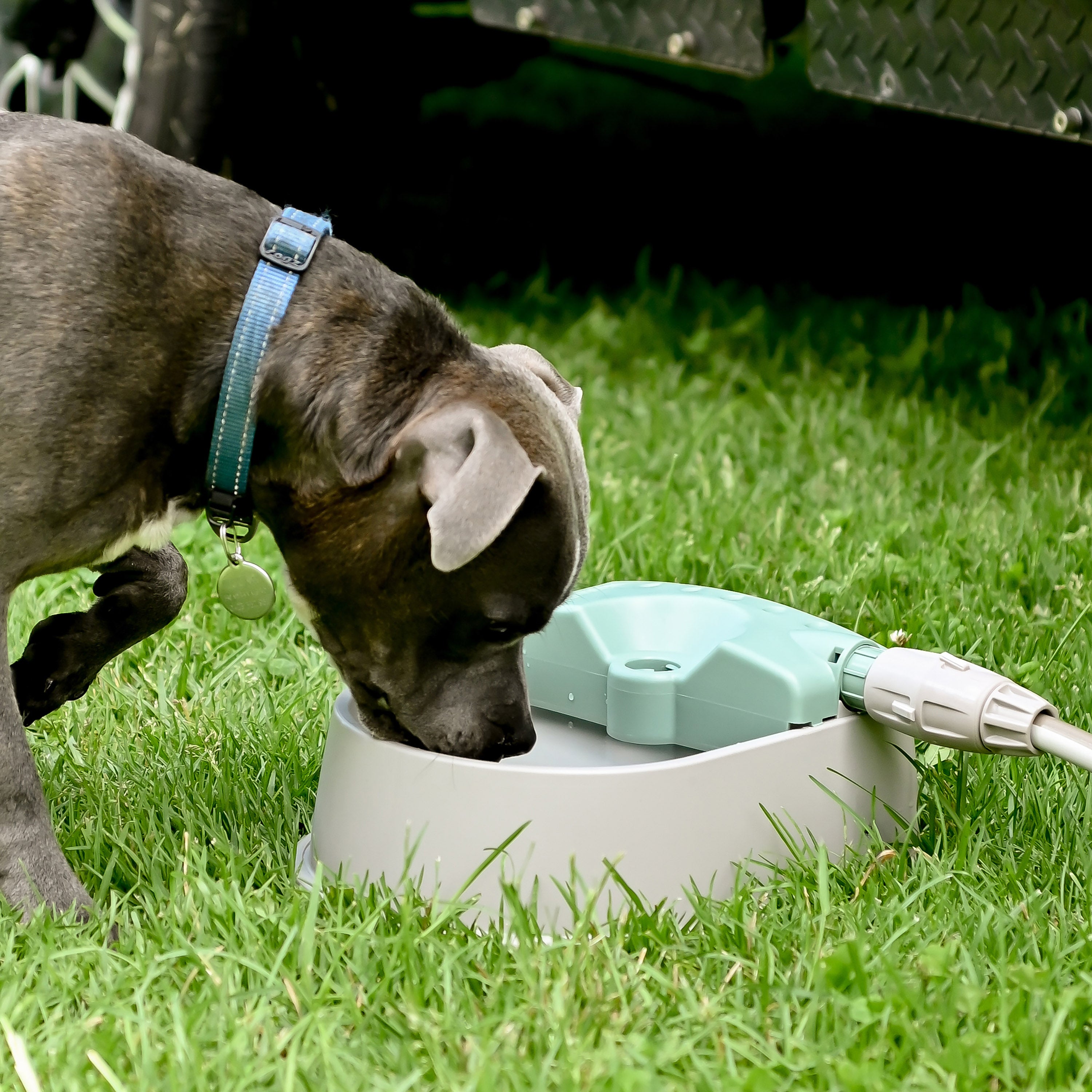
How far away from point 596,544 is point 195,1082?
2.41 meters

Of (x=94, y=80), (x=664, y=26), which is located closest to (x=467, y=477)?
(x=664, y=26)

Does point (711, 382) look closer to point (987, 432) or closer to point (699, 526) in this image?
point (987, 432)

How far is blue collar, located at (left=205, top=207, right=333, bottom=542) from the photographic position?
2.74 meters

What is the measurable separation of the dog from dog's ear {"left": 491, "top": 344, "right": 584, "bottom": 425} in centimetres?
22

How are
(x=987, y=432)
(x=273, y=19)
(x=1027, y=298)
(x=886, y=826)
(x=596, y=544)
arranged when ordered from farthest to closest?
(x=1027, y=298) → (x=273, y=19) → (x=987, y=432) → (x=596, y=544) → (x=886, y=826)

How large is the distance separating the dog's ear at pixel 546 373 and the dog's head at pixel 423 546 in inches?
9.7

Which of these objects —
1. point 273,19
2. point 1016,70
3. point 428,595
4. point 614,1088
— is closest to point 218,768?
point 428,595

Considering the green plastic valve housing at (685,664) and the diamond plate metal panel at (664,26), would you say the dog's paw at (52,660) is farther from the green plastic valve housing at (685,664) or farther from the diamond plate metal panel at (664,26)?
the diamond plate metal panel at (664,26)

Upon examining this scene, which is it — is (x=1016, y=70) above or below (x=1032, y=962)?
above

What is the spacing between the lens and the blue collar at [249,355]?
9.00 feet

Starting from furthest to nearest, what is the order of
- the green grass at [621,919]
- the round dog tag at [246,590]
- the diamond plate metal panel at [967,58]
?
the diamond plate metal panel at [967,58]
the round dog tag at [246,590]
the green grass at [621,919]

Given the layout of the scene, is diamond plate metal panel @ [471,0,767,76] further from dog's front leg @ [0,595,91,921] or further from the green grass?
dog's front leg @ [0,595,91,921]

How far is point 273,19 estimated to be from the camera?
19.4 ft

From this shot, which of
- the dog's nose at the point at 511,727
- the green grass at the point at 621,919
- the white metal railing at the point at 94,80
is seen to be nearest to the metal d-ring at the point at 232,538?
the green grass at the point at 621,919
